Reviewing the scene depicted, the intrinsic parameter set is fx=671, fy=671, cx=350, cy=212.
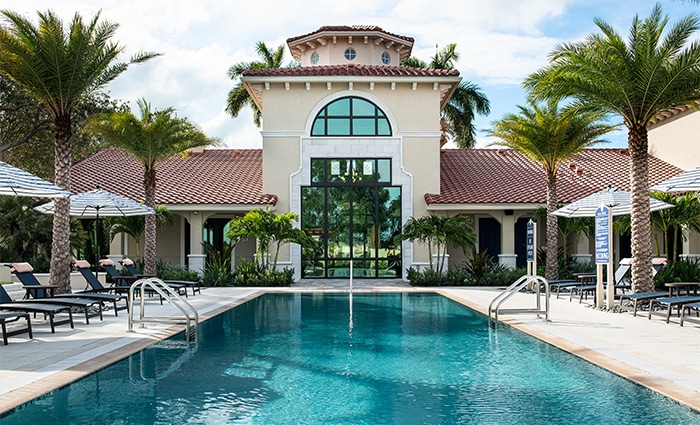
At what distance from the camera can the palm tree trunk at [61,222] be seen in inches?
584

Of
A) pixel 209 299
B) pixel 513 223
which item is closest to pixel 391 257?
pixel 513 223

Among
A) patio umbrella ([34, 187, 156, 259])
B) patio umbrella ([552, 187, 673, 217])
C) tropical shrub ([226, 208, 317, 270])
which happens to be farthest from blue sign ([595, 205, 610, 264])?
patio umbrella ([34, 187, 156, 259])

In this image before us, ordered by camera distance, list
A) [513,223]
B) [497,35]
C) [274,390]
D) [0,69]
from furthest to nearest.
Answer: [513,223] → [497,35] → [0,69] → [274,390]

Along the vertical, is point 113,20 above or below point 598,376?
above

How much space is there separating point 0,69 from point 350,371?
35.4 ft

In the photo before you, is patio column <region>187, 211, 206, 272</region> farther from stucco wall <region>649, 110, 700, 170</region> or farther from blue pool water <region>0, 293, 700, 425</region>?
stucco wall <region>649, 110, 700, 170</region>

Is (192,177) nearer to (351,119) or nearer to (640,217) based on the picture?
(351,119)

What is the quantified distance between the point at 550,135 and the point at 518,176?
7.37m

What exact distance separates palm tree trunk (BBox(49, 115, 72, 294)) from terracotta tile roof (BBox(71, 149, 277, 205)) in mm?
10496

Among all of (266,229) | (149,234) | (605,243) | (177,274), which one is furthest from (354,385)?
(177,274)

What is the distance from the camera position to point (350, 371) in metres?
9.15

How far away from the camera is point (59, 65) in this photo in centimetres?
1442

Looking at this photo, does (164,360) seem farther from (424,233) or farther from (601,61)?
(424,233)

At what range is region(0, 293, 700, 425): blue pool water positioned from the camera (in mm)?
6855
